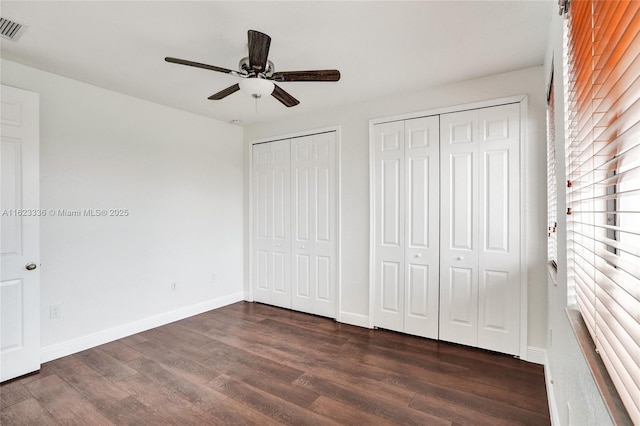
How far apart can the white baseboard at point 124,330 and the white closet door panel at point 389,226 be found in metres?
2.30

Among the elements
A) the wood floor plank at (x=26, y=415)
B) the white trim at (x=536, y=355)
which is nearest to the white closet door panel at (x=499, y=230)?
the white trim at (x=536, y=355)

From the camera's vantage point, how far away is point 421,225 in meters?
3.39

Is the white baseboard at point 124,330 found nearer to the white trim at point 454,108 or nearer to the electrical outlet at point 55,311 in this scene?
the electrical outlet at point 55,311

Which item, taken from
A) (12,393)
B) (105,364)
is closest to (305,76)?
(105,364)

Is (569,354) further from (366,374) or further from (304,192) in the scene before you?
(304,192)

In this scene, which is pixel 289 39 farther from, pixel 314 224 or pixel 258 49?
pixel 314 224

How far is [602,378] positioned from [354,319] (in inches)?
122

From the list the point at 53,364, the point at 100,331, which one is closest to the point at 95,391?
the point at 53,364

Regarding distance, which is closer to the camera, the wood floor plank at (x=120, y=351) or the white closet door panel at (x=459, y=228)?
the wood floor plank at (x=120, y=351)

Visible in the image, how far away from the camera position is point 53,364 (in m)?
2.87

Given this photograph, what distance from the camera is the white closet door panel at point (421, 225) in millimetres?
3303

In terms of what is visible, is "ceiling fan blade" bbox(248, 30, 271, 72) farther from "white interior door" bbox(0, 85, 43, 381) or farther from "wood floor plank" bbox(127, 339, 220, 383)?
"wood floor plank" bbox(127, 339, 220, 383)

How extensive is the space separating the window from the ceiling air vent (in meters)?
3.30

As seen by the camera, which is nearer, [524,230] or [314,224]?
[524,230]
